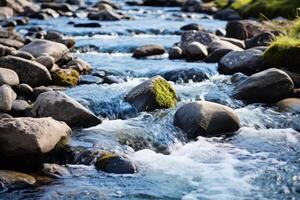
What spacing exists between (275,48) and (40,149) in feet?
24.9

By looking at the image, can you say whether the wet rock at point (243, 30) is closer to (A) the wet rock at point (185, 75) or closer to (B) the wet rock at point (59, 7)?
(A) the wet rock at point (185, 75)

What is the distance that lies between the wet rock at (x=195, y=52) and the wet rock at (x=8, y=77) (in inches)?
241

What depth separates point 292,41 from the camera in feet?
40.2

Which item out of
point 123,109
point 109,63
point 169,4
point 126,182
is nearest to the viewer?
point 126,182

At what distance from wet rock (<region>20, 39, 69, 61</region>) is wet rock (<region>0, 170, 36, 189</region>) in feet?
22.6

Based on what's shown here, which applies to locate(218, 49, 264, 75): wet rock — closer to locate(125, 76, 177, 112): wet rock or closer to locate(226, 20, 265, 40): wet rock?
locate(125, 76, 177, 112): wet rock

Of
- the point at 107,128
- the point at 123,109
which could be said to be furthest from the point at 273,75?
the point at 107,128

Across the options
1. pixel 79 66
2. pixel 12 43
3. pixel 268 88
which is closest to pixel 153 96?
pixel 268 88

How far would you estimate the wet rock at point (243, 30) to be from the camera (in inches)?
697

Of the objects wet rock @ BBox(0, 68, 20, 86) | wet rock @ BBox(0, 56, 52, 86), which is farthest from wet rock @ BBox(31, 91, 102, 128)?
wet rock @ BBox(0, 56, 52, 86)

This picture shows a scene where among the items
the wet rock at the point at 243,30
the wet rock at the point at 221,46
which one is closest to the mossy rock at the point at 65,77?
the wet rock at the point at 221,46

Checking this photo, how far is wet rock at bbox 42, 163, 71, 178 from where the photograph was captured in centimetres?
676

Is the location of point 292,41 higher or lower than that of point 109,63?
higher

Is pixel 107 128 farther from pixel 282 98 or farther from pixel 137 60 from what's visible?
pixel 137 60
